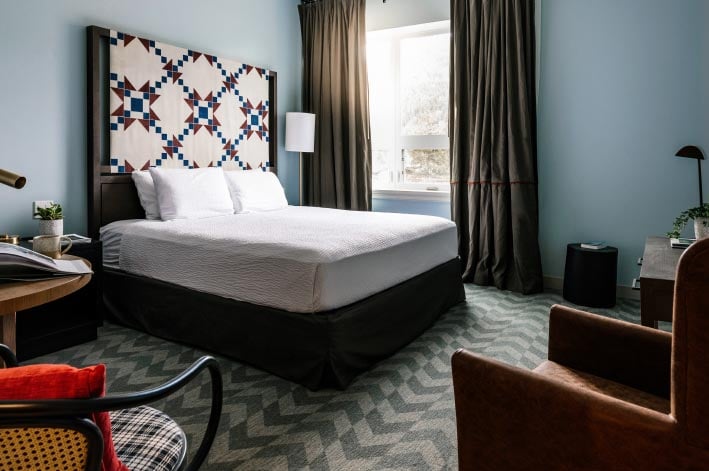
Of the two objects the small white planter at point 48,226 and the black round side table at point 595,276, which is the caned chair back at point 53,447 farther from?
the black round side table at point 595,276

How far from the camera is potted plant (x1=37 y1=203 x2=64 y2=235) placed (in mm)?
2744

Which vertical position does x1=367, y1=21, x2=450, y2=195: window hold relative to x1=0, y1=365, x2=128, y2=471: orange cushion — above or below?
above

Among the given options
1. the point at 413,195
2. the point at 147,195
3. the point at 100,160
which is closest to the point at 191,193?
the point at 147,195

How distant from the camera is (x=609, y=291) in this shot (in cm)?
354

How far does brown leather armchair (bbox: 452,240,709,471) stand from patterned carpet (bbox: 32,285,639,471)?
0.58 m

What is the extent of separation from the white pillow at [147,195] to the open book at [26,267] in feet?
6.58

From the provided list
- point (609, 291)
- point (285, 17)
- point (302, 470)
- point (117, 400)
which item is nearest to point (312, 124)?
point (285, 17)

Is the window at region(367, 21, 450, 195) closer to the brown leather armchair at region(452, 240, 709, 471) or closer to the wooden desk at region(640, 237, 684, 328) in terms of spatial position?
the wooden desk at region(640, 237, 684, 328)

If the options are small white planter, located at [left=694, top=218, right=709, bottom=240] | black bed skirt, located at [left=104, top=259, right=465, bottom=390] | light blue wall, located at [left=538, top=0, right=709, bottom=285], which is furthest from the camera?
light blue wall, located at [left=538, top=0, right=709, bottom=285]

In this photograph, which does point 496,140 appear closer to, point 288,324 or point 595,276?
point 595,276

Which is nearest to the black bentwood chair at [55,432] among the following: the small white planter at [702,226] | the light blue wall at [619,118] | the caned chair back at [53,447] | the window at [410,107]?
the caned chair back at [53,447]

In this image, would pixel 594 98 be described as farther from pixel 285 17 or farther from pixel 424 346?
pixel 285 17

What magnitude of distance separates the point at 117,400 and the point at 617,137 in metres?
3.99

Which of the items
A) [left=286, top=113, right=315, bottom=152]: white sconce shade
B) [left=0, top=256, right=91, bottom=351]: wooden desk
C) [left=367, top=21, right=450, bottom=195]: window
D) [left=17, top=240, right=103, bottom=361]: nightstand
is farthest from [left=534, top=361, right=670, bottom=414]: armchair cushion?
[left=286, top=113, right=315, bottom=152]: white sconce shade
